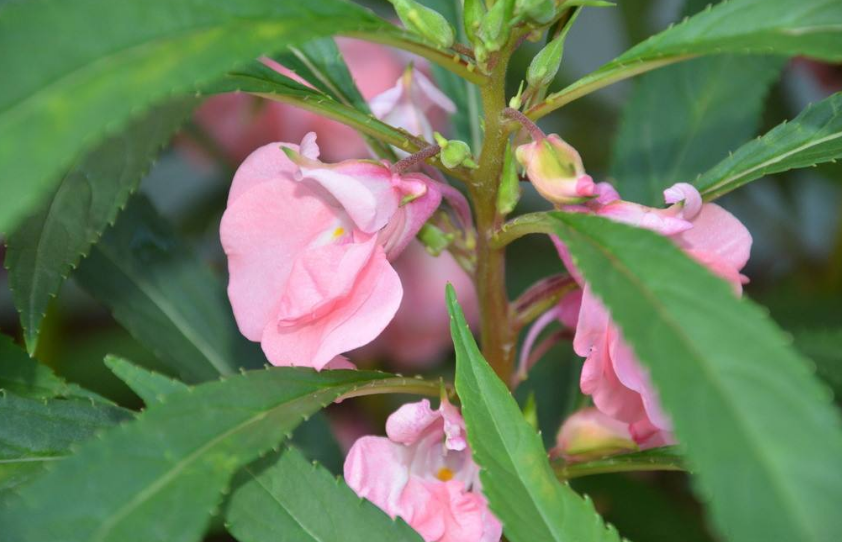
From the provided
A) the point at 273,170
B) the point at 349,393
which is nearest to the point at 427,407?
the point at 349,393

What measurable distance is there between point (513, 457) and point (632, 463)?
0.41 feet

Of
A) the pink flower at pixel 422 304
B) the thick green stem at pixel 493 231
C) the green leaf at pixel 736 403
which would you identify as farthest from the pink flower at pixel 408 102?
the pink flower at pixel 422 304

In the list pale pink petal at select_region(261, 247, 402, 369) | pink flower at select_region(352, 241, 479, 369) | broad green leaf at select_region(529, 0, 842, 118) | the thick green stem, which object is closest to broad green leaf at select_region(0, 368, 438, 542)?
pale pink petal at select_region(261, 247, 402, 369)

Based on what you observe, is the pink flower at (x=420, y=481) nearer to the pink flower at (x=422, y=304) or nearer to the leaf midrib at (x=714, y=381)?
the leaf midrib at (x=714, y=381)

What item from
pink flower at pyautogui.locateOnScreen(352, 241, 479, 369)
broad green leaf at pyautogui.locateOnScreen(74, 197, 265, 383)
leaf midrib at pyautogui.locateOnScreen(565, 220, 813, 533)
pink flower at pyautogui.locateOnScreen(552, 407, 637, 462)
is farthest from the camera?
pink flower at pyautogui.locateOnScreen(352, 241, 479, 369)

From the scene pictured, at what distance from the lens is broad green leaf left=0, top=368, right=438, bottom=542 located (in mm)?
485

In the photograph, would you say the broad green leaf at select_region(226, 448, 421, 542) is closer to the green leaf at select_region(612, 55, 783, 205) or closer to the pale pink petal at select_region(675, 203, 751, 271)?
the pale pink petal at select_region(675, 203, 751, 271)

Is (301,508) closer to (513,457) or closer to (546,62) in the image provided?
(513,457)

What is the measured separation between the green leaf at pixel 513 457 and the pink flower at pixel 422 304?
61cm

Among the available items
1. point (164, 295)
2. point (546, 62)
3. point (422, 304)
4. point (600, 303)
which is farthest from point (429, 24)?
point (422, 304)

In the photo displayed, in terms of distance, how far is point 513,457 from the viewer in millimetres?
578

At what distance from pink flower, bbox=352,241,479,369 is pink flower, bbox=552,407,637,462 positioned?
1.62 ft

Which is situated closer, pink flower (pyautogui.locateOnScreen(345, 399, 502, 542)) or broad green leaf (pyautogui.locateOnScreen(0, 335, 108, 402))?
pink flower (pyautogui.locateOnScreen(345, 399, 502, 542))

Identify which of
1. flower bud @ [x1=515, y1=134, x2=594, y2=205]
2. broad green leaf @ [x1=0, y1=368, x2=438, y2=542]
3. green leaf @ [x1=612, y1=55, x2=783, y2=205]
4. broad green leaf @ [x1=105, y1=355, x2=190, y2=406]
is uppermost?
green leaf @ [x1=612, y1=55, x2=783, y2=205]
